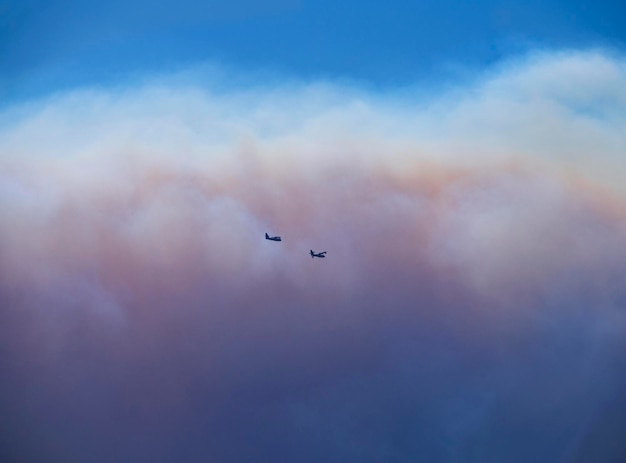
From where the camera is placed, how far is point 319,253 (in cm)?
7256

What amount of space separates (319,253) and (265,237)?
6498 millimetres

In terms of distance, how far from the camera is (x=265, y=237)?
234ft
